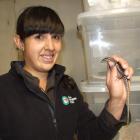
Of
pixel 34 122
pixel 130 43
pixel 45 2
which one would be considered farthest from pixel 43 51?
pixel 45 2

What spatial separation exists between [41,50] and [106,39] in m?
0.31

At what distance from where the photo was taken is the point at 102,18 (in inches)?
37.8

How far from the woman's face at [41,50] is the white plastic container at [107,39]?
20 cm

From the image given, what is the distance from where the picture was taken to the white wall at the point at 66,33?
120 cm

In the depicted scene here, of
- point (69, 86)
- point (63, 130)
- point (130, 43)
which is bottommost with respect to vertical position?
point (63, 130)

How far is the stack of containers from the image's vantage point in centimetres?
94

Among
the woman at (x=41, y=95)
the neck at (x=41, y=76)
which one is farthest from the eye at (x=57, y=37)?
the neck at (x=41, y=76)

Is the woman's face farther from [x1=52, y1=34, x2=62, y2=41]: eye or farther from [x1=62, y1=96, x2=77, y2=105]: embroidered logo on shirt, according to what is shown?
[x1=62, y1=96, x2=77, y2=105]: embroidered logo on shirt

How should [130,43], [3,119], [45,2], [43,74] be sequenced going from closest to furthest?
[3,119] → [43,74] → [130,43] → [45,2]

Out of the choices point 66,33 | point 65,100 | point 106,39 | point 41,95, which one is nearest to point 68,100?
point 65,100

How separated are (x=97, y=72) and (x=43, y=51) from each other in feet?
1.02

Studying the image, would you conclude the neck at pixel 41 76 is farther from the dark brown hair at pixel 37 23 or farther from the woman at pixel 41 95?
the dark brown hair at pixel 37 23

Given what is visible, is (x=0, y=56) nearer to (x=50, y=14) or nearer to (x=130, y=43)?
(x=50, y=14)

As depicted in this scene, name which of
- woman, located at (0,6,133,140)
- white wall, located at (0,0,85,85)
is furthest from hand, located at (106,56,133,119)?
white wall, located at (0,0,85,85)
